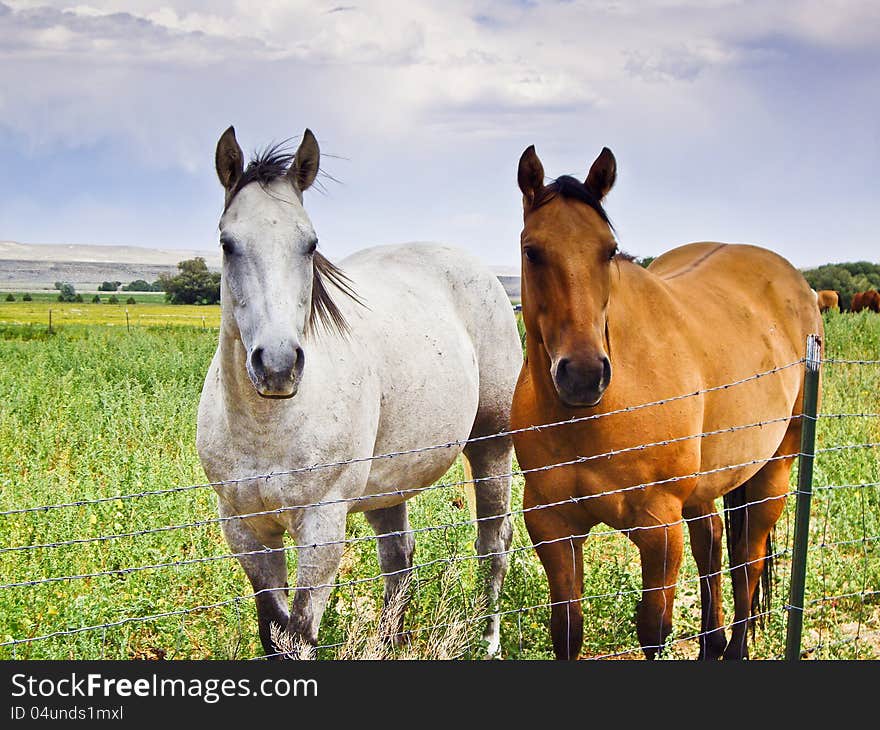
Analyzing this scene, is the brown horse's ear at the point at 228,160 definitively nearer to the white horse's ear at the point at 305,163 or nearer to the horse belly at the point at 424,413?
the white horse's ear at the point at 305,163

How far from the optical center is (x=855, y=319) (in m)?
17.3

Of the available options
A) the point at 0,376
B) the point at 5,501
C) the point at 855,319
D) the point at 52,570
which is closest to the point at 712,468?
the point at 52,570

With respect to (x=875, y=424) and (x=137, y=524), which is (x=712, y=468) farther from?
(x=875, y=424)

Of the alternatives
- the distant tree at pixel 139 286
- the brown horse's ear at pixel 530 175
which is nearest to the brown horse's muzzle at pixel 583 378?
the brown horse's ear at pixel 530 175

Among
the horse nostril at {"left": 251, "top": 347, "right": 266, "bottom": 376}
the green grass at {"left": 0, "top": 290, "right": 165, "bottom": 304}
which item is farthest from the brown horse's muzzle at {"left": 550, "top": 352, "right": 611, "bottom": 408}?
the green grass at {"left": 0, "top": 290, "right": 165, "bottom": 304}

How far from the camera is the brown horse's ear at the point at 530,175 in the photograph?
3377 millimetres

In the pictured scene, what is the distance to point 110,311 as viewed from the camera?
47688 millimetres

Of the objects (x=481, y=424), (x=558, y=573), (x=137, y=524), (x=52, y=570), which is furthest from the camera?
(x=137, y=524)

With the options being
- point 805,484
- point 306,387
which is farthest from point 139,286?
point 805,484

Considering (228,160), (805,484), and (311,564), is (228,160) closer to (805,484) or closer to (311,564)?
(311,564)

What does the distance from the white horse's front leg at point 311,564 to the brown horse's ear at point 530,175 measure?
1.49 metres

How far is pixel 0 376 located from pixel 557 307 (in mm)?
9587

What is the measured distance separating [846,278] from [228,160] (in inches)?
1792

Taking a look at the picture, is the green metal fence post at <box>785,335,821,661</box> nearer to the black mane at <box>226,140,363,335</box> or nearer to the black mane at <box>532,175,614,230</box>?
the black mane at <box>532,175,614,230</box>
